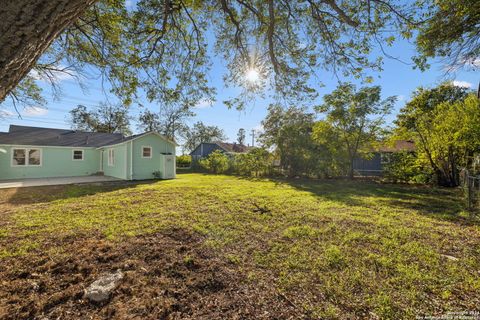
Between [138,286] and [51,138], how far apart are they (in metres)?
17.4

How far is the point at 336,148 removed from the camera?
1268 cm

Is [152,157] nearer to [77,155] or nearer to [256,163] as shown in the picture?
[77,155]

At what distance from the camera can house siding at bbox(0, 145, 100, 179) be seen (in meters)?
11.8

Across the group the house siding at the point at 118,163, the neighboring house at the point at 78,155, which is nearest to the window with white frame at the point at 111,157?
the neighboring house at the point at 78,155

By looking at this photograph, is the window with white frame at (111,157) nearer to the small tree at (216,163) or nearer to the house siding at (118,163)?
the house siding at (118,163)

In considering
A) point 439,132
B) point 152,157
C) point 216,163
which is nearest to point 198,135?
point 216,163

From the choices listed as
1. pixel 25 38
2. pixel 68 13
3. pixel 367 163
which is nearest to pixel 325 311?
pixel 25 38

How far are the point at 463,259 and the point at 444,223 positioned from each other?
2097mm

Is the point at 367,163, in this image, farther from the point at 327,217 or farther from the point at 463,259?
the point at 463,259

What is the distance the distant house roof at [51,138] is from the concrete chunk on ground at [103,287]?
39.5 ft

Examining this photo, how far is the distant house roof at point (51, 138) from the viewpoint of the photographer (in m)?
12.6

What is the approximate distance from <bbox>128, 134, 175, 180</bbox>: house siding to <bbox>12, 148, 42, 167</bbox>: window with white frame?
635 centimetres

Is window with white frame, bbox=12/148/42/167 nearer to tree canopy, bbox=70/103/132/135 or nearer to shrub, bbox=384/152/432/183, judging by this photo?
tree canopy, bbox=70/103/132/135

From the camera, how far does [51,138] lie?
14.0 meters
